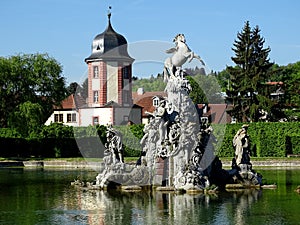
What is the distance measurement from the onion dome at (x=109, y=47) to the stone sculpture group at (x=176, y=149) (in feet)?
129

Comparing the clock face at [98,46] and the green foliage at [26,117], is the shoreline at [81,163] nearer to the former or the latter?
the green foliage at [26,117]

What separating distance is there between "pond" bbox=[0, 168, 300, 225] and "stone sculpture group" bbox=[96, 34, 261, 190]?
62.6 inches

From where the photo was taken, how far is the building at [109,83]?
68750 millimetres

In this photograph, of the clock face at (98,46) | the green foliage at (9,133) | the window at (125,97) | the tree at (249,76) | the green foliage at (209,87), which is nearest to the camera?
the green foliage at (209,87)

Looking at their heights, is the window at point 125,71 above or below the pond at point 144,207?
above

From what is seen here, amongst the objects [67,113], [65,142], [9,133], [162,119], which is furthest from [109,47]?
[162,119]

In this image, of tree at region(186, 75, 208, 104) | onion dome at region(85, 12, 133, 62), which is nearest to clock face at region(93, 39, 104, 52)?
onion dome at region(85, 12, 133, 62)

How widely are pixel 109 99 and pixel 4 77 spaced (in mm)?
14396

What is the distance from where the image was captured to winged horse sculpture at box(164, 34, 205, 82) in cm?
2938

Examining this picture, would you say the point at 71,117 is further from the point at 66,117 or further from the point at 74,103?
the point at 74,103

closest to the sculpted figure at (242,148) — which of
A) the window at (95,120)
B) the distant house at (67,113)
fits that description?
the window at (95,120)

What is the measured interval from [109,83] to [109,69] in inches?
92.4

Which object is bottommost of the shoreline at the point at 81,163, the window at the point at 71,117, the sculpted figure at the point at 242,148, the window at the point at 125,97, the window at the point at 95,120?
the shoreline at the point at 81,163

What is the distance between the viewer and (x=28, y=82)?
60.8m
